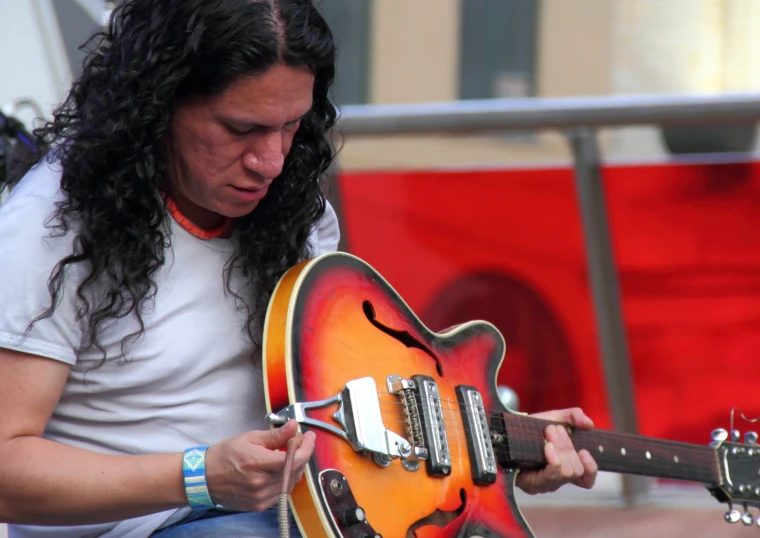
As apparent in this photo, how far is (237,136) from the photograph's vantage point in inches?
64.5

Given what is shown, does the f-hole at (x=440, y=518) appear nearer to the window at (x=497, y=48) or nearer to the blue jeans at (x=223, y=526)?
the blue jeans at (x=223, y=526)

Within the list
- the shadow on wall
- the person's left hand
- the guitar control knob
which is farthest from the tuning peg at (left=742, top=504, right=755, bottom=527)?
the shadow on wall

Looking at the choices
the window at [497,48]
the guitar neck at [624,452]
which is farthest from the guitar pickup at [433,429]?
the window at [497,48]

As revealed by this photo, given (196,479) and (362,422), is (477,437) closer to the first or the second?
(362,422)

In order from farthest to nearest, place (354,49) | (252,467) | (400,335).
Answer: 1. (354,49)
2. (400,335)
3. (252,467)

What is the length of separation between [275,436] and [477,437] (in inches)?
20.5

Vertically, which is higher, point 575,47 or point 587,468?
point 575,47

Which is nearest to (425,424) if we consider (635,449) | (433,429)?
(433,429)

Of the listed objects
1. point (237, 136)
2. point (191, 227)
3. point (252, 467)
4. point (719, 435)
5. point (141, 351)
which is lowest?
point (719, 435)

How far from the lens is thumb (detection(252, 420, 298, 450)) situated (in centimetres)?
151

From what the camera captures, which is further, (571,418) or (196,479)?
(571,418)

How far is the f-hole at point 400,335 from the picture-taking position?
73.9 inches

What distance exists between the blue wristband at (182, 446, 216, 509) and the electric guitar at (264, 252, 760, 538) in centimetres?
13

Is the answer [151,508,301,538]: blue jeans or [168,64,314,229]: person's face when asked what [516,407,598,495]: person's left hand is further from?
[168,64,314,229]: person's face
